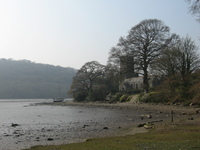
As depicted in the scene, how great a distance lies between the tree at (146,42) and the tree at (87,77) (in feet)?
115

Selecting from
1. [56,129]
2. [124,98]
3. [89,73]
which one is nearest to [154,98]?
[124,98]

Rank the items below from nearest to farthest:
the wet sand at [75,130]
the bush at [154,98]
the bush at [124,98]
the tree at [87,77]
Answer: the wet sand at [75,130], the bush at [154,98], the bush at [124,98], the tree at [87,77]

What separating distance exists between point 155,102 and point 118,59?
12.1 metres

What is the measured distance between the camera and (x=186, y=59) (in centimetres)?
4481

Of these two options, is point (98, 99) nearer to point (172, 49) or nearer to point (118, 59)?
point (118, 59)

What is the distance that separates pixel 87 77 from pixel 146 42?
38.1 meters

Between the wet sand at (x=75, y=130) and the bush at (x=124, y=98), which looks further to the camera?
the bush at (x=124, y=98)

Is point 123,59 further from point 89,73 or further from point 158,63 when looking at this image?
point 89,73

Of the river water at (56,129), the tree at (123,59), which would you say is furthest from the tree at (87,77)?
the river water at (56,129)

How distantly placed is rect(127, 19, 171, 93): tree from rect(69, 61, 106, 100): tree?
35.0 meters

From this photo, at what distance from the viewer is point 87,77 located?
86.8 meters

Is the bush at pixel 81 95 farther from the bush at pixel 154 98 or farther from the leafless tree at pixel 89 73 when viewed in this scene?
the bush at pixel 154 98

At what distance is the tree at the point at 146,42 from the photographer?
2029 inches

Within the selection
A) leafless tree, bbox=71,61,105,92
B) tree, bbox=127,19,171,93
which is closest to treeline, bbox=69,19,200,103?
tree, bbox=127,19,171,93
